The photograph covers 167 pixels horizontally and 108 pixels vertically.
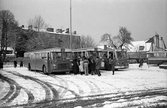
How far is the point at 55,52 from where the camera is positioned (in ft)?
57.8

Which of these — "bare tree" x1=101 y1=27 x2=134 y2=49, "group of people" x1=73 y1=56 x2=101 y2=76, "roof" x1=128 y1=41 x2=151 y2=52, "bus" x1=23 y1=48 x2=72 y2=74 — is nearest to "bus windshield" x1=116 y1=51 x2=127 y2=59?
"group of people" x1=73 y1=56 x2=101 y2=76

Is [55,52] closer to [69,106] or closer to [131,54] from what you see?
[69,106]

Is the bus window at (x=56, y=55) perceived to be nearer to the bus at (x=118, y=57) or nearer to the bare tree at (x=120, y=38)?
the bus at (x=118, y=57)

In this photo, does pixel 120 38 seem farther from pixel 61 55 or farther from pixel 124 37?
pixel 61 55

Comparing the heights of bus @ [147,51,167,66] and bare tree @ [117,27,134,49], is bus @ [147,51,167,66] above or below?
below

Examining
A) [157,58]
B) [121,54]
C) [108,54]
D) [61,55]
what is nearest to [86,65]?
[61,55]

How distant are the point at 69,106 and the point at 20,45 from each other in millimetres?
52464

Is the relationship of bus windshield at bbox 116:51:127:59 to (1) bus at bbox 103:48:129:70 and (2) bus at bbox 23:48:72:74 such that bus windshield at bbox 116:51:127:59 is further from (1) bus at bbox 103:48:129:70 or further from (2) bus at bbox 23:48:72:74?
(2) bus at bbox 23:48:72:74

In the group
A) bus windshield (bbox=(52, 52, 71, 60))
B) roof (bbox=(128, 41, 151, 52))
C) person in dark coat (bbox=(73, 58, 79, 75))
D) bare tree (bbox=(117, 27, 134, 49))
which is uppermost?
bare tree (bbox=(117, 27, 134, 49))

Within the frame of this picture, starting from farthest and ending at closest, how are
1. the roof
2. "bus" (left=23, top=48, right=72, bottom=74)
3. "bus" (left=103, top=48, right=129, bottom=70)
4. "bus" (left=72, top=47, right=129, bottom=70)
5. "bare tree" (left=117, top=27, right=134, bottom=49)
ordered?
the roof
"bare tree" (left=117, top=27, right=134, bottom=49)
"bus" (left=103, top=48, right=129, bottom=70)
"bus" (left=72, top=47, right=129, bottom=70)
"bus" (left=23, top=48, right=72, bottom=74)

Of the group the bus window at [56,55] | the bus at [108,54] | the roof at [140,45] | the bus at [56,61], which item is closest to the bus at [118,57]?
the bus at [108,54]

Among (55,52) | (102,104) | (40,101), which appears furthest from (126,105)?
(55,52)

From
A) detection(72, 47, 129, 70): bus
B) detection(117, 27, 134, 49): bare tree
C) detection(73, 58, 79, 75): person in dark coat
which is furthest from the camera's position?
detection(117, 27, 134, 49): bare tree

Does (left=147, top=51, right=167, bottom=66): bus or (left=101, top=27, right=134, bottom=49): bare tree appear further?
(left=101, top=27, right=134, bottom=49): bare tree
